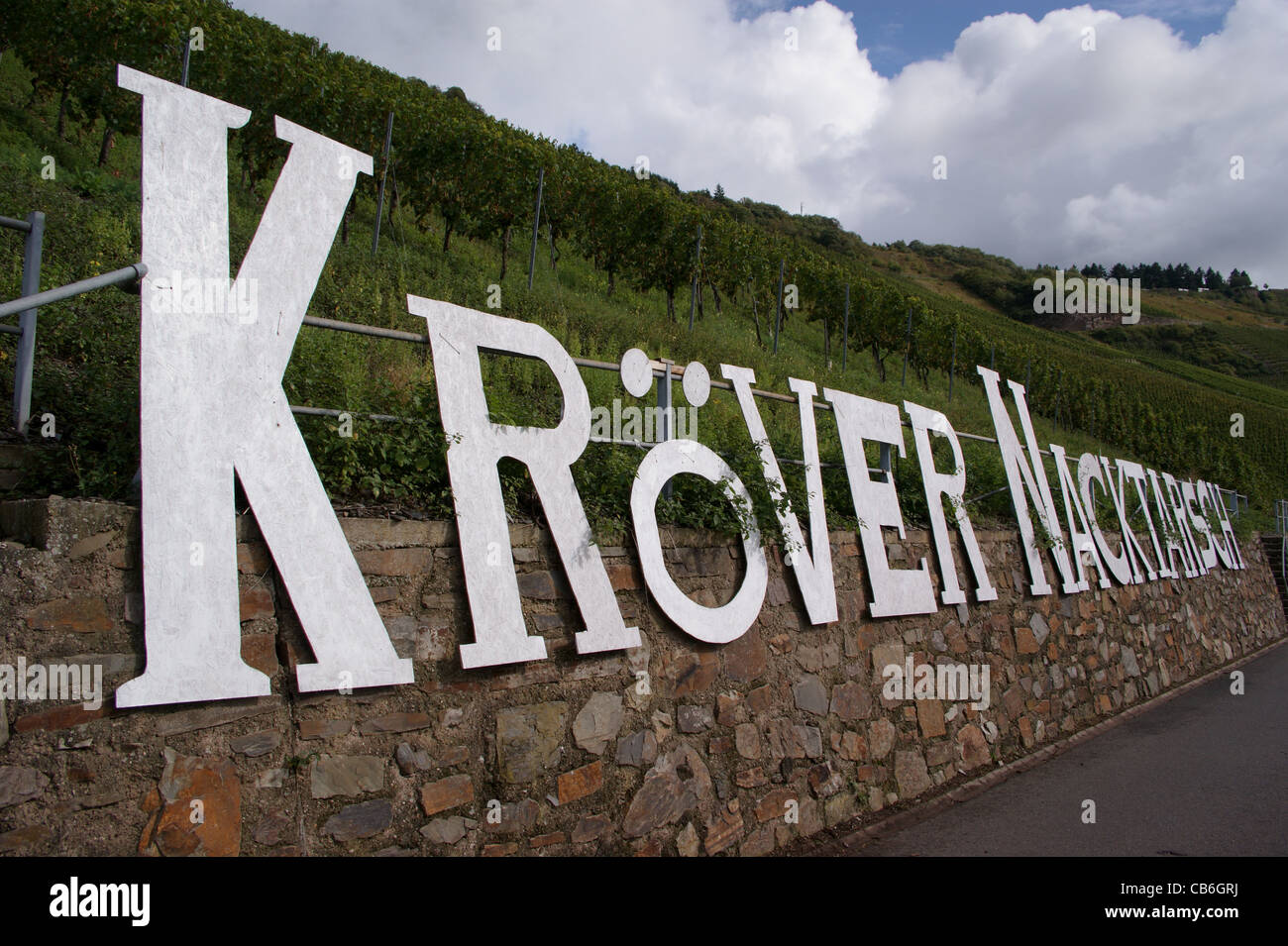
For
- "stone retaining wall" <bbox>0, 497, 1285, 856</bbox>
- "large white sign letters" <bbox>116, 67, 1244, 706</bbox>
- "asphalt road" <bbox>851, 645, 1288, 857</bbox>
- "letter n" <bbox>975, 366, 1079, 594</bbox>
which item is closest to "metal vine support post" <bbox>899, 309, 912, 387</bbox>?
"letter n" <bbox>975, 366, 1079, 594</bbox>

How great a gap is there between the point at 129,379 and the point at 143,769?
1.92m

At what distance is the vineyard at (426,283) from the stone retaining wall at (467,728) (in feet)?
1.48

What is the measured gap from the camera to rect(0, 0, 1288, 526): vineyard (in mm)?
4098

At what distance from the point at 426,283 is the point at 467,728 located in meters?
9.11

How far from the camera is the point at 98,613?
283cm

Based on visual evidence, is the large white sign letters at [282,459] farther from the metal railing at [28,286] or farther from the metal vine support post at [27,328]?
the metal vine support post at [27,328]

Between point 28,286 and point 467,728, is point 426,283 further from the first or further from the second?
point 467,728

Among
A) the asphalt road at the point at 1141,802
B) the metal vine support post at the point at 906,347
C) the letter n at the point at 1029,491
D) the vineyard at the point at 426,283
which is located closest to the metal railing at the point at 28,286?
the vineyard at the point at 426,283

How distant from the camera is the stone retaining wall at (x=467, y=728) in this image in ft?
9.01

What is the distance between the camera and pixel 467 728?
12.2 feet

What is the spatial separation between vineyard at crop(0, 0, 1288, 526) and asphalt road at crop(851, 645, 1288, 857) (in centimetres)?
233

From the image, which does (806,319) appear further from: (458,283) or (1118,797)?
(1118,797)
